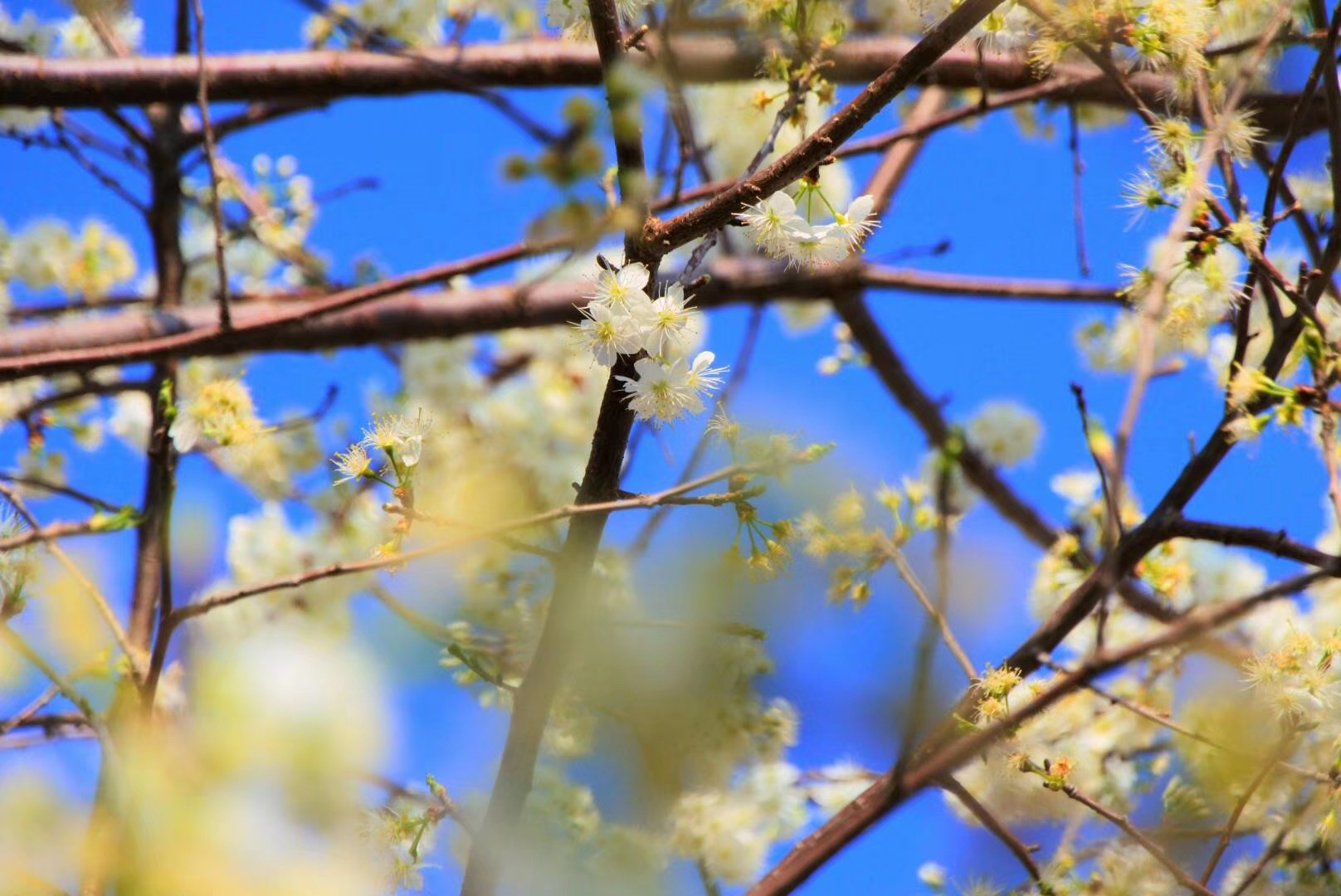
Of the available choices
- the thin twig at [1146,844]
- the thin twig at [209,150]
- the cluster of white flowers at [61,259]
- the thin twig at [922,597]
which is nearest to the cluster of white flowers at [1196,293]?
the thin twig at [922,597]

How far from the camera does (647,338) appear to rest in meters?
1.11

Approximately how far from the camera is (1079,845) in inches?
66.1

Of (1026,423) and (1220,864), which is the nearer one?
(1220,864)

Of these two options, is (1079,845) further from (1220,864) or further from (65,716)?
(65,716)

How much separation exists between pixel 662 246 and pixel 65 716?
100 centimetres

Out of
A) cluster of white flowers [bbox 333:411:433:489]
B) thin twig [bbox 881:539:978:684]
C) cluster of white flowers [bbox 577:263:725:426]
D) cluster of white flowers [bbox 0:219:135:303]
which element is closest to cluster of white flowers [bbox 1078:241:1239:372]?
thin twig [bbox 881:539:978:684]

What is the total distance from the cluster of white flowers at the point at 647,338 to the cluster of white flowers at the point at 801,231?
0.10 meters

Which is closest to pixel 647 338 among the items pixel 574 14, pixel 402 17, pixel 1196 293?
pixel 574 14

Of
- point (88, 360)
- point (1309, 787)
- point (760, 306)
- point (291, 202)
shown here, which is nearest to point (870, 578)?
point (1309, 787)

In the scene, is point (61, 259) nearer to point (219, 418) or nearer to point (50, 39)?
point (50, 39)

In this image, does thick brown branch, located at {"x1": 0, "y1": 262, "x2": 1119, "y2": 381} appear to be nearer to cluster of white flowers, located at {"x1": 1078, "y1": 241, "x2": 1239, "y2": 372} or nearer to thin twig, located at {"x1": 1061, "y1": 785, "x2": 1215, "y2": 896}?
cluster of white flowers, located at {"x1": 1078, "y1": 241, "x2": 1239, "y2": 372}

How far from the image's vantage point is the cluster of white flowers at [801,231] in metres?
1.11

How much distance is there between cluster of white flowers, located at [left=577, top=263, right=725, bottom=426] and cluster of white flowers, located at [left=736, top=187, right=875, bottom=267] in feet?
0.33

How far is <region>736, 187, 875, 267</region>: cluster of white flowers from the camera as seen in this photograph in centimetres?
111
